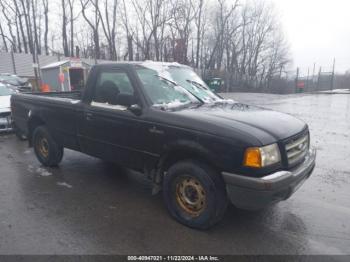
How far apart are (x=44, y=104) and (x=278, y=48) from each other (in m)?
56.2

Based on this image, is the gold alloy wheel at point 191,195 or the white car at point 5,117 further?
the white car at point 5,117

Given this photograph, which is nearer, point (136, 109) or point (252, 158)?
point (252, 158)

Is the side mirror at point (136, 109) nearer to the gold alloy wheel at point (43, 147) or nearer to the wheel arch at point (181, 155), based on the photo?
the wheel arch at point (181, 155)

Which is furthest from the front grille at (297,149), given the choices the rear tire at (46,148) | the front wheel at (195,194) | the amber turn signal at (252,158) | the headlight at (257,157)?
the rear tire at (46,148)

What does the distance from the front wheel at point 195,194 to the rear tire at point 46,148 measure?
107 inches

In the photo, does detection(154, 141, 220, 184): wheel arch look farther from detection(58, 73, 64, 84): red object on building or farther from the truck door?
detection(58, 73, 64, 84): red object on building

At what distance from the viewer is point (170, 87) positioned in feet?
12.8

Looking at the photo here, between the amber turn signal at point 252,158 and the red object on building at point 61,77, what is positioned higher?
the red object on building at point 61,77

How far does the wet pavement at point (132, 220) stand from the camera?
9.77 ft

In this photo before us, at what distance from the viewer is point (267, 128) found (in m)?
3.03

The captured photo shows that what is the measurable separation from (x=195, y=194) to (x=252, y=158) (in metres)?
0.86

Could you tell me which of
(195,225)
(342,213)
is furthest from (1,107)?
(342,213)

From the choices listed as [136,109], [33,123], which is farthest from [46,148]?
[136,109]

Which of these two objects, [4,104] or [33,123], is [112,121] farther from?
[4,104]
